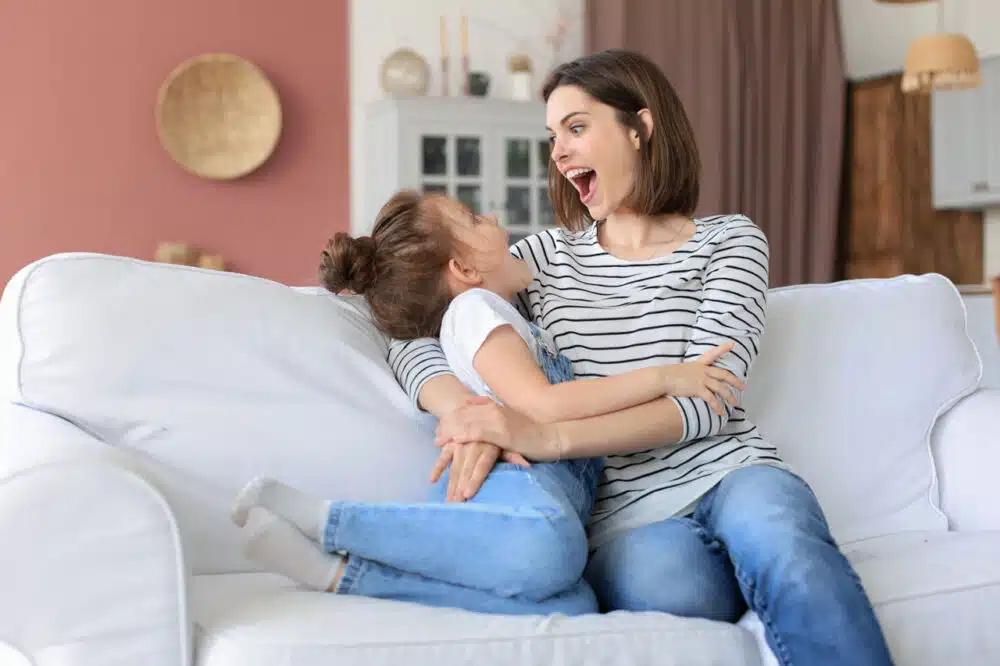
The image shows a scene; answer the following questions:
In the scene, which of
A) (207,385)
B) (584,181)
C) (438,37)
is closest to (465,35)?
(438,37)

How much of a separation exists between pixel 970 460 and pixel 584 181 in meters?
0.79

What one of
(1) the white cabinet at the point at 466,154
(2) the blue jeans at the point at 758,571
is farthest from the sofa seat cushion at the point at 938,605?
(1) the white cabinet at the point at 466,154

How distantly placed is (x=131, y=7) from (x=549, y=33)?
194cm

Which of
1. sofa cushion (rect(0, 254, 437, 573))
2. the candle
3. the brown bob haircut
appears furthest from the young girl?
the candle

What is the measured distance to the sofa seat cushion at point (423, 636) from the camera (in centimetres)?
126

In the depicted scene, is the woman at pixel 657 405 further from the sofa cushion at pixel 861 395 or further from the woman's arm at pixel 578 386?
the sofa cushion at pixel 861 395

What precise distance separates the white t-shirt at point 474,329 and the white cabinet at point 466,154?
3482 millimetres

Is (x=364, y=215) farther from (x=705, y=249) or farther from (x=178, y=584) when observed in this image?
(x=178, y=584)

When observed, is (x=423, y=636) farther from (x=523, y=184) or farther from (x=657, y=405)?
(x=523, y=184)

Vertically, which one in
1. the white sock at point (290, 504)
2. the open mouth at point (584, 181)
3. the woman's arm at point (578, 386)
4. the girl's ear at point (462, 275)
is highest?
the open mouth at point (584, 181)

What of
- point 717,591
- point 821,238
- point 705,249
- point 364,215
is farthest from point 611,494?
point 821,238

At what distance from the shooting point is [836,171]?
6.21 m

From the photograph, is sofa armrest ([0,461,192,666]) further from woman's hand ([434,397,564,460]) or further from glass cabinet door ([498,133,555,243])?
glass cabinet door ([498,133,555,243])

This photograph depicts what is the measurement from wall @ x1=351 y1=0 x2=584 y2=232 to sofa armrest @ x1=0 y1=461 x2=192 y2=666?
4153mm
